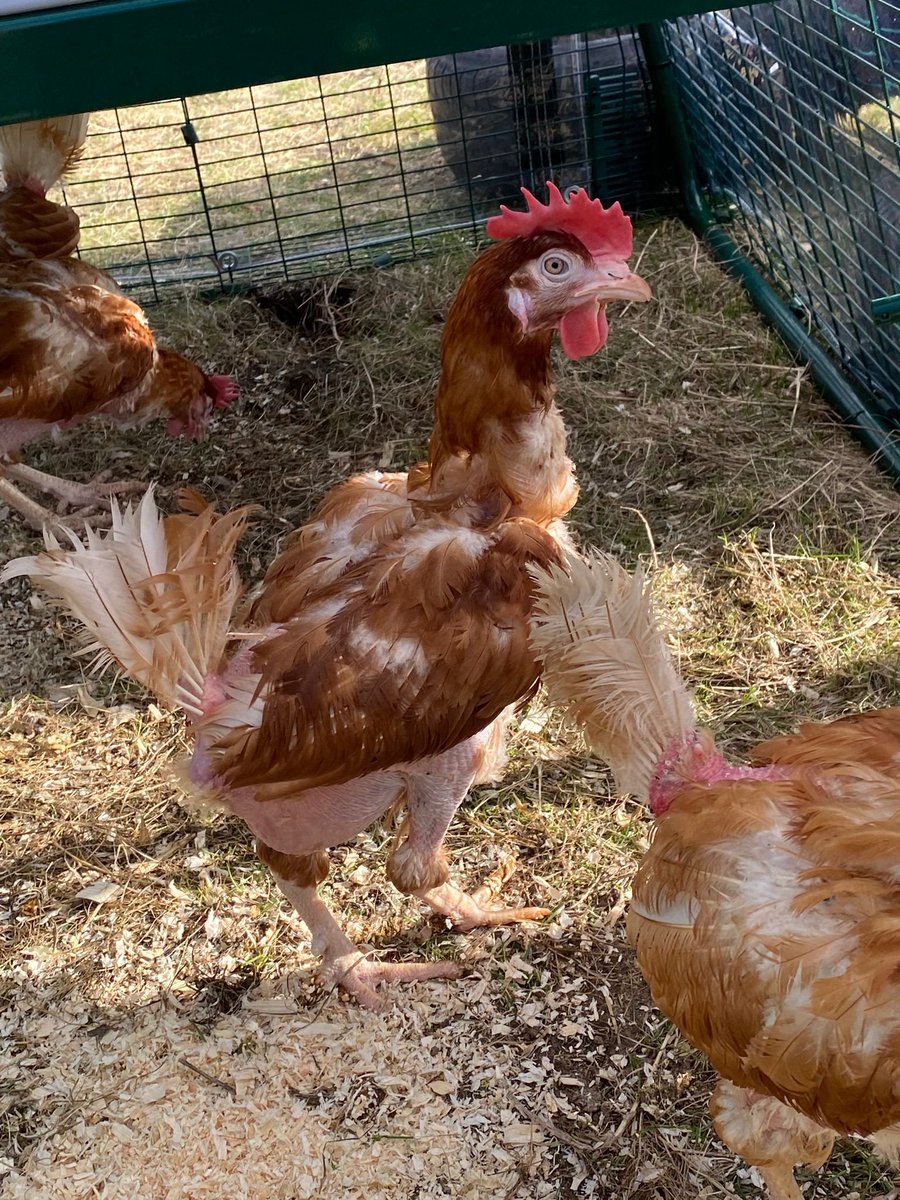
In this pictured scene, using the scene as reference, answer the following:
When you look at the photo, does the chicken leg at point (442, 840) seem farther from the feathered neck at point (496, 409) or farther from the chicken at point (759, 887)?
the feathered neck at point (496, 409)

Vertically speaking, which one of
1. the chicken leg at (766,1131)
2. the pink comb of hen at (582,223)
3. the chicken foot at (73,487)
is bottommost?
the chicken leg at (766,1131)

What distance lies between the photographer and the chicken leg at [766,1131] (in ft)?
6.34

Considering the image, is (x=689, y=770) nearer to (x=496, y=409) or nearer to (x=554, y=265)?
(x=496, y=409)

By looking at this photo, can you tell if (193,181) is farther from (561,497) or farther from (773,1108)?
(773,1108)

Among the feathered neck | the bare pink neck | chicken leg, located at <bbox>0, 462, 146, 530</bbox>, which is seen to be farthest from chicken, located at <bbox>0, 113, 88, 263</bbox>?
the bare pink neck

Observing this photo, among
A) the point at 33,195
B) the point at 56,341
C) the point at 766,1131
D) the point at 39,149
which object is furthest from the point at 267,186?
the point at 766,1131

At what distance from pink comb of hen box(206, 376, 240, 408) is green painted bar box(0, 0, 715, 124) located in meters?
2.75

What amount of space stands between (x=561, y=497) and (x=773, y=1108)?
144 cm

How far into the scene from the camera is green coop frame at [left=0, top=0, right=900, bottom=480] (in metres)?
1.68

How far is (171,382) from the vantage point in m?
4.29

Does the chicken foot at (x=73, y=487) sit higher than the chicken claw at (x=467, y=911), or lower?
higher

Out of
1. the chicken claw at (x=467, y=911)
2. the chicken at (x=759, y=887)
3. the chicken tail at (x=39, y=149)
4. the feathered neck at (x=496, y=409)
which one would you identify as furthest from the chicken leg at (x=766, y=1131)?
the chicken tail at (x=39, y=149)

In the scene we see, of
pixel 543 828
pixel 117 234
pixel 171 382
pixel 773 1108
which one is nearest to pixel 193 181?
pixel 117 234

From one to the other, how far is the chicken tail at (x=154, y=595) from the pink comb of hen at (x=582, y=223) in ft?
3.25
